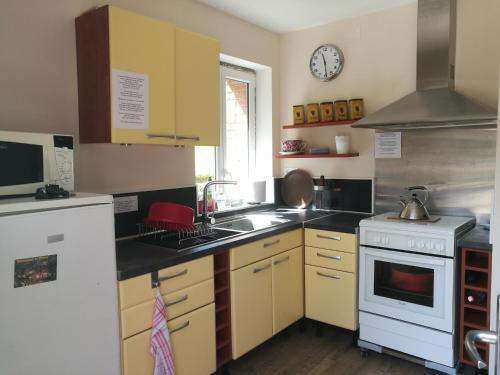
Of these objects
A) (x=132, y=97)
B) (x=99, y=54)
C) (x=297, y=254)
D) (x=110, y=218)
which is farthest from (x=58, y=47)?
(x=297, y=254)

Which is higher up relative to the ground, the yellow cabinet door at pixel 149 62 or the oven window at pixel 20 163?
the yellow cabinet door at pixel 149 62

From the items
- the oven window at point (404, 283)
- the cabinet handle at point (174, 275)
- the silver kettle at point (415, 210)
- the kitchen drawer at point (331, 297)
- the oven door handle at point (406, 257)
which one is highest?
the silver kettle at point (415, 210)

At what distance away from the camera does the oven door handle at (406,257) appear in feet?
7.90

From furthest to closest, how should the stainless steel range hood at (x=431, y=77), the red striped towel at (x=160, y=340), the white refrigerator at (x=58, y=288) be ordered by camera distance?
the stainless steel range hood at (x=431, y=77) → the red striped towel at (x=160, y=340) → the white refrigerator at (x=58, y=288)

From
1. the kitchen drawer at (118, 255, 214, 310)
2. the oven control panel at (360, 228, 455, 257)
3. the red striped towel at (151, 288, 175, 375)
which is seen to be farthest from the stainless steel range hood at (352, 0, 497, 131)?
the red striped towel at (151, 288, 175, 375)

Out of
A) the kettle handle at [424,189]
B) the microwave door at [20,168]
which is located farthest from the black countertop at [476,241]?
the microwave door at [20,168]

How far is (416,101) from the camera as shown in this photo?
267 cm

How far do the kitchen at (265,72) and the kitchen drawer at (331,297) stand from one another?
314 mm

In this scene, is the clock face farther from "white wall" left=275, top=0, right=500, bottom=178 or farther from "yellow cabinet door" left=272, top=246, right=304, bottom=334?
"yellow cabinet door" left=272, top=246, right=304, bottom=334

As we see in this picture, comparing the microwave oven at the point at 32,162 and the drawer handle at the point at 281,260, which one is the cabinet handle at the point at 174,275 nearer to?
the microwave oven at the point at 32,162

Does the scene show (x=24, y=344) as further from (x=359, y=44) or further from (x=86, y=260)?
(x=359, y=44)

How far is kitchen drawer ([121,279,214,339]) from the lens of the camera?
1.83m

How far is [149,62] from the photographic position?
7.06ft

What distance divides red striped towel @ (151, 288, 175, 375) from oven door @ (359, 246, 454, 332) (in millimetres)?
1399
